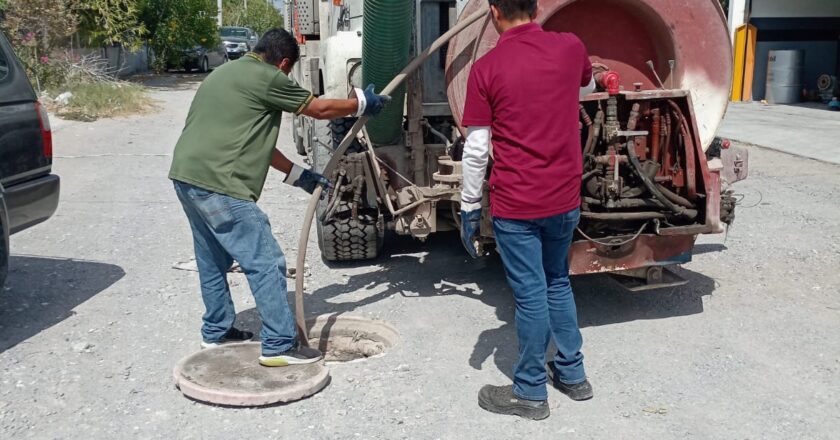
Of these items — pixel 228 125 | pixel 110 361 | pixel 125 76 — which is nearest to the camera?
pixel 228 125

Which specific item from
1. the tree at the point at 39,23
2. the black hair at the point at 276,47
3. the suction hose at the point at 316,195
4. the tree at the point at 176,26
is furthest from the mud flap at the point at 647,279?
the tree at the point at 176,26

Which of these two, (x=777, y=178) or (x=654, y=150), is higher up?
(x=654, y=150)

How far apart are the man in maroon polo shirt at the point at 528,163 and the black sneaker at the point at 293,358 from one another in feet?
3.15

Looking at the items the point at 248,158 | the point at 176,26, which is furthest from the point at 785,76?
the point at 176,26

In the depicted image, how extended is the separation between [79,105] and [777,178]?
38.9ft

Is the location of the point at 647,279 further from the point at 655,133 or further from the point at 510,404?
the point at 510,404

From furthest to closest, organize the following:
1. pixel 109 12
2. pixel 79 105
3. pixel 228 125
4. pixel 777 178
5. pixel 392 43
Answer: pixel 109 12
pixel 79 105
pixel 777 178
pixel 392 43
pixel 228 125

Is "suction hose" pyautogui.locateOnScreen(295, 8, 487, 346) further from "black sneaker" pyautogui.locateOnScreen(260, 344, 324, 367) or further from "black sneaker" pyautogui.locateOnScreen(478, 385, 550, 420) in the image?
"black sneaker" pyautogui.locateOnScreen(478, 385, 550, 420)

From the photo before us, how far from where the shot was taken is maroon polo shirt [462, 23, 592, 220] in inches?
142

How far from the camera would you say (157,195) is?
347 inches

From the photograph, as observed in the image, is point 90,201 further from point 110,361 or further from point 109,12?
point 109,12

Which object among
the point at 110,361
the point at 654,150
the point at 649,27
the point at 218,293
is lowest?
the point at 110,361

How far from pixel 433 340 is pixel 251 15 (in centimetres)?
5139

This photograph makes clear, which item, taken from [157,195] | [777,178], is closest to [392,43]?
[157,195]
